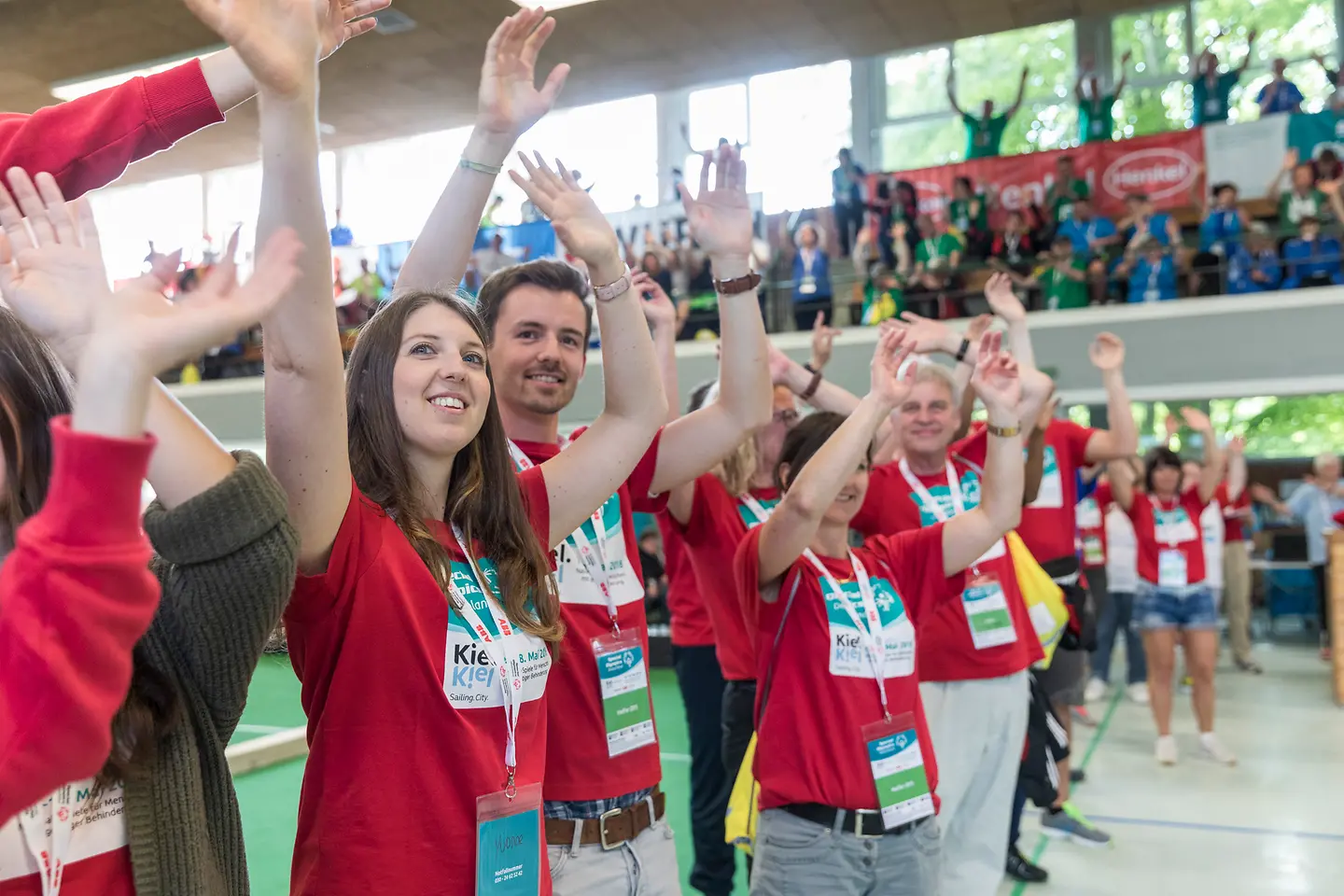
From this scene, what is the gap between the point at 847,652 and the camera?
6.57 feet

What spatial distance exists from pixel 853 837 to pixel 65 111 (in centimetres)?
171

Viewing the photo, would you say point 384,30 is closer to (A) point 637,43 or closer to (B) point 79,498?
(A) point 637,43

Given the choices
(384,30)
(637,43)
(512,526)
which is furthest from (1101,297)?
(512,526)

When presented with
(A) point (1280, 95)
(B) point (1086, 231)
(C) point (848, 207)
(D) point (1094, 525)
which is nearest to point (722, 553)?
(D) point (1094, 525)

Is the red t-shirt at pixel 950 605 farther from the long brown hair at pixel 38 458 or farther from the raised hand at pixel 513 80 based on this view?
the long brown hair at pixel 38 458

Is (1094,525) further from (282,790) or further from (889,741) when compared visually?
(889,741)

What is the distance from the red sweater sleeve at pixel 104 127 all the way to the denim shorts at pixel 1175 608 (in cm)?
521

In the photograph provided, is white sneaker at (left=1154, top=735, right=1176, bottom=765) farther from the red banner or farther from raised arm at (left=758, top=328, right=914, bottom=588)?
the red banner

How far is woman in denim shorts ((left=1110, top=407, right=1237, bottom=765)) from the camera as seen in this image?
5.26 metres

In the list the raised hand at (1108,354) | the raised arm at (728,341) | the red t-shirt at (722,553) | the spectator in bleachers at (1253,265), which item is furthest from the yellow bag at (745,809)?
the spectator in bleachers at (1253,265)

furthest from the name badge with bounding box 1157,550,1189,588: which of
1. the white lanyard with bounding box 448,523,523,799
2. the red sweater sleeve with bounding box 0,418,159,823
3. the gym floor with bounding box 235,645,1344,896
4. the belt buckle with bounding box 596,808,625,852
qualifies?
the red sweater sleeve with bounding box 0,418,159,823

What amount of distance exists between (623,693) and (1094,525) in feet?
18.9

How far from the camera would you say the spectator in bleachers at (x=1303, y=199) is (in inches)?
328

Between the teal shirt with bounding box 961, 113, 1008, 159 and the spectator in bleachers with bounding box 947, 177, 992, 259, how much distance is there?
0.75m
